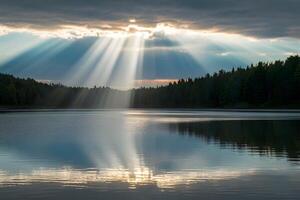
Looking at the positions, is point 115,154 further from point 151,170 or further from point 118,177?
point 118,177

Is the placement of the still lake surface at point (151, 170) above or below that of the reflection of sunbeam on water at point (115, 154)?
above

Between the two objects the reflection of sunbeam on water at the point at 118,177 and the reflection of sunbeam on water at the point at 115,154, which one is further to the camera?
the reflection of sunbeam on water at the point at 115,154

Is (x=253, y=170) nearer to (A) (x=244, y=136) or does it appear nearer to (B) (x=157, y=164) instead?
(B) (x=157, y=164)

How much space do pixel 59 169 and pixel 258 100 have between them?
16065cm

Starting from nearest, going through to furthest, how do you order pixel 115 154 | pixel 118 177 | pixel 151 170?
pixel 118 177, pixel 151 170, pixel 115 154

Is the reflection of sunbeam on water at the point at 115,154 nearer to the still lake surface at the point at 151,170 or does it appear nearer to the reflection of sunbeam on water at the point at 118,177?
the still lake surface at the point at 151,170

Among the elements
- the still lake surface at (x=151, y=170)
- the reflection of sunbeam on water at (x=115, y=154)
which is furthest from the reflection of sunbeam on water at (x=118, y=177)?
the reflection of sunbeam on water at (x=115, y=154)

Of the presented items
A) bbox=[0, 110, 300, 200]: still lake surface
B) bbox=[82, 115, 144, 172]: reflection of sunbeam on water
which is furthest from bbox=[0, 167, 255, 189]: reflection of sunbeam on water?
bbox=[82, 115, 144, 172]: reflection of sunbeam on water

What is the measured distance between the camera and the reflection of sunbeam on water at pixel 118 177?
25.0 m

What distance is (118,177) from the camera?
88.1ft

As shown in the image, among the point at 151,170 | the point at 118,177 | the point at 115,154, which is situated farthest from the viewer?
the point at 115,154

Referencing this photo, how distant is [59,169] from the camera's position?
29.7m

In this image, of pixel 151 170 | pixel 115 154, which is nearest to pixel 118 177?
pixel 151 170

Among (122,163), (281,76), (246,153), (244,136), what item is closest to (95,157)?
(122,163)
